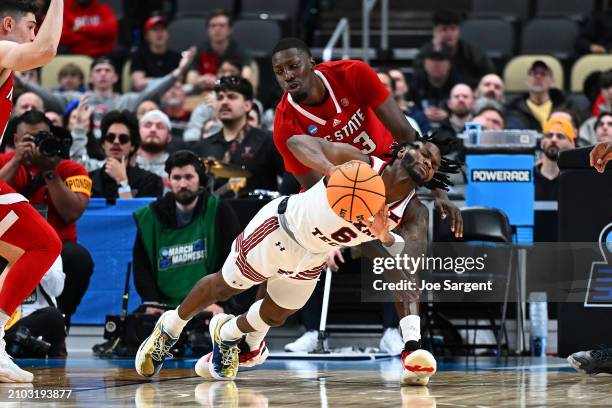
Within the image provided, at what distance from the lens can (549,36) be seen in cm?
1557

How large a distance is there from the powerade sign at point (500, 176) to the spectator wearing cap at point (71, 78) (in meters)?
5.70

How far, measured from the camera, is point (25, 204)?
7.09 meters

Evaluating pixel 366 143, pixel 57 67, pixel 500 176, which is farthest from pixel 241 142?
pixel 57 67

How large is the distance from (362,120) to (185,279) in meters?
2.34

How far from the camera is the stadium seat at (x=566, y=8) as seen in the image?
16.0 meters

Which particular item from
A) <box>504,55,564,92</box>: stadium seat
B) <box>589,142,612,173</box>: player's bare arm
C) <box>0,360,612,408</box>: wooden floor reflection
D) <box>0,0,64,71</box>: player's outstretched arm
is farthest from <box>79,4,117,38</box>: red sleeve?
<box>589,142,612,173</box>: player's bare arm

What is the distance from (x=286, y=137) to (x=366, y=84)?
601 millimetres

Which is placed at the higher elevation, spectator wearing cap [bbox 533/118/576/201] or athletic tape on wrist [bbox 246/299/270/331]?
spectator wearing cap [bbox 533/118/576/201]

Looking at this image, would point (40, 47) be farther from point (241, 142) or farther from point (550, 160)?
point (550, 160)

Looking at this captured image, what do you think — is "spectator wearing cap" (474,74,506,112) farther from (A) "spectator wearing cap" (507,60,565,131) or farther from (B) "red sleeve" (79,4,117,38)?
(B) "red sleeve" (79,4,117,38)

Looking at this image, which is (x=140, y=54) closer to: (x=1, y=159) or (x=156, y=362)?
(x=1, y=159)

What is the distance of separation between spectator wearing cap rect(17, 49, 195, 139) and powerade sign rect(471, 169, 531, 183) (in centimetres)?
409

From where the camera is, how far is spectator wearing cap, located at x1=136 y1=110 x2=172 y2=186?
11.2 metres

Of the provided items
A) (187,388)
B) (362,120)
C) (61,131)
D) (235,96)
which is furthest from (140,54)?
(187,388)
